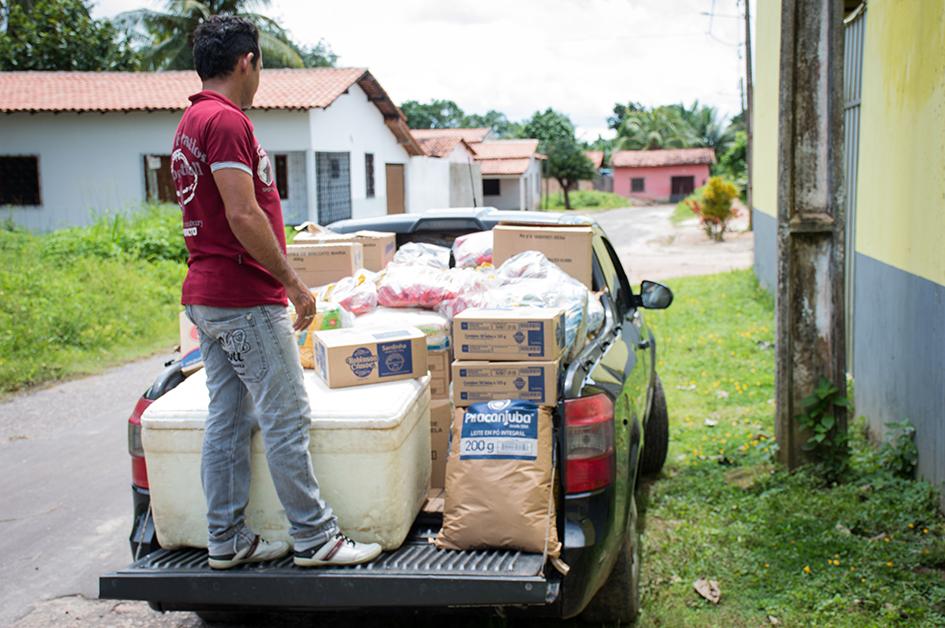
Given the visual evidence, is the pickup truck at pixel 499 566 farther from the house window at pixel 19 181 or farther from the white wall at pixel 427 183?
the white wall at pixel 427 183

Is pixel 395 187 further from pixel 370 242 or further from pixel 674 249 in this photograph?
pixel 370 242

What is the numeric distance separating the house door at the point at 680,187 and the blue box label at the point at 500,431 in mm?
59300

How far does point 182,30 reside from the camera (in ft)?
100

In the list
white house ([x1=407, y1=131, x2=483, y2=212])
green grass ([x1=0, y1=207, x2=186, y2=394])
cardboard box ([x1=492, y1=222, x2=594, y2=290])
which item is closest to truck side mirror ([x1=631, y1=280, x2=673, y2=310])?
cardboard box ([x1=492, y1=222, x2=594, y2=290])

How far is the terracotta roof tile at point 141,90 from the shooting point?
2281 centimetres

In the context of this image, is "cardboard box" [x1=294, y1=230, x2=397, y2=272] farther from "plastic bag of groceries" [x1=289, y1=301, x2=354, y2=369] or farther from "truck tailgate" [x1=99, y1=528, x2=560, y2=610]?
"truck tailgate" [x1=99, y1=528, x2=560, y2=610]

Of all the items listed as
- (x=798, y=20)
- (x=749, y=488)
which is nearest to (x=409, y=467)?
(x=749, y=488)

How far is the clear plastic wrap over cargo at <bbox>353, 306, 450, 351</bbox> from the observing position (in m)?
3.71

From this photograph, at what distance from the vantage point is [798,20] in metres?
5.00

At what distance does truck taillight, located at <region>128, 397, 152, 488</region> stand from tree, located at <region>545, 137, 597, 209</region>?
50.2 metres

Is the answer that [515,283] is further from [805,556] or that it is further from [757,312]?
[757,312]

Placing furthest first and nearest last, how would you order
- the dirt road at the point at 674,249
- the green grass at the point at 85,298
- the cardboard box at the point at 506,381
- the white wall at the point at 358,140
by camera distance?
the white wall at the point at 358,140 < the dirt road at the point at 674,249 < the green grass at the point at 85,298 < the cardboard box at the point at 506,381

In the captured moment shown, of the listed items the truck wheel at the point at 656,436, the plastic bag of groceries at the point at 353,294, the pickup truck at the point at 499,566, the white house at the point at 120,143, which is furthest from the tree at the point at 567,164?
the pickup truck at the point at 499,566

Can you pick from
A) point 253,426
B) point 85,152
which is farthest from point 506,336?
point 85,152
